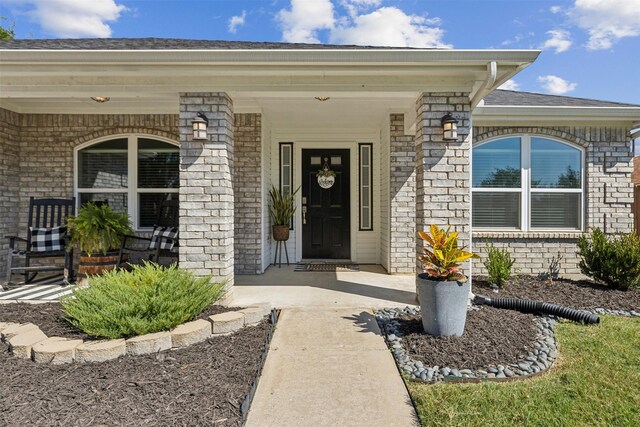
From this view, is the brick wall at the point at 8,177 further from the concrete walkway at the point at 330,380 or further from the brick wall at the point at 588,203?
the brick wall at the point at 588,203

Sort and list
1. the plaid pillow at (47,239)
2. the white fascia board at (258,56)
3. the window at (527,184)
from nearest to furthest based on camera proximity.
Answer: the white fascia board at (258,56) < the plaid pillow at (47,239) < the window at (527,184)

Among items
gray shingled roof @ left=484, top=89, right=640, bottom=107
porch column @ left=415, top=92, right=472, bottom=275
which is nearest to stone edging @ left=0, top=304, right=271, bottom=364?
porch column @ left=415, top=92, right=472, bottom=275

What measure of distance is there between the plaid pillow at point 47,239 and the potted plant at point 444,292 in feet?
15.0

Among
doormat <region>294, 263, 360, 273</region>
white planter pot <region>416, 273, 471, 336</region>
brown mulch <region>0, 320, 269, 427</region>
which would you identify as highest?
white planter pot <region>416, 273, 471, 336</region>

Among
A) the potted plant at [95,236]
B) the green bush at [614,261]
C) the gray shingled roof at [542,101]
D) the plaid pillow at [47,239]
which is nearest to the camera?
the potted plant at [95,236]

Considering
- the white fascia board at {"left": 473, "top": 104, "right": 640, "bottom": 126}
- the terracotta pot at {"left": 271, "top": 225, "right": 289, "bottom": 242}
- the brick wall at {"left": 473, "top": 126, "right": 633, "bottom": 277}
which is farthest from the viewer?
the terracotta pot at {"left": 271, "top": 225, "right": 289, "bottom": 242}

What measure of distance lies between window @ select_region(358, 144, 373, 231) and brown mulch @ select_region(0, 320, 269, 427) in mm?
3994

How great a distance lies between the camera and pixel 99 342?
258cm

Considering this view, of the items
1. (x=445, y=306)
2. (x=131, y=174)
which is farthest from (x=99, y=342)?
(x=131, y=174)

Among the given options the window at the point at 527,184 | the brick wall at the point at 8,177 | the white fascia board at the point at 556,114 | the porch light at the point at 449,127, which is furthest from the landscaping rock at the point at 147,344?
the white fascia board at the point at 556,114

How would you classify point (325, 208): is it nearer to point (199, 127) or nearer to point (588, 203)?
point (199, 127)

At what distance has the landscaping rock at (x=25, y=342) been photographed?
98.8 inches

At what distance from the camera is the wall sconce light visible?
363 centimetres

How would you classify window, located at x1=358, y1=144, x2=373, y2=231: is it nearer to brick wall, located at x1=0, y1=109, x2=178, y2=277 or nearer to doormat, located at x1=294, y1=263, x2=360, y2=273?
doormat, located at x1=294, y1=263, x2=360, y2=273
